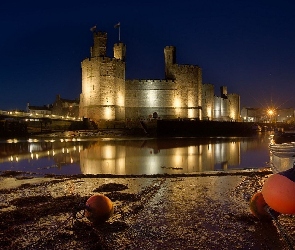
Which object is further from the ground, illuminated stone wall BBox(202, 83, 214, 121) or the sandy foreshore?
illuminated stone wall BBox(202, 83, 214, 121)

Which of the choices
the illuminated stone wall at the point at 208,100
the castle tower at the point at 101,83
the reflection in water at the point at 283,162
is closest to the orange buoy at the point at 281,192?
the reflection in water at the point at 283,162

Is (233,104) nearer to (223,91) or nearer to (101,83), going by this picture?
(223,91)

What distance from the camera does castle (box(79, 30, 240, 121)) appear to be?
131 feet

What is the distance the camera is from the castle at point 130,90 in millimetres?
40031

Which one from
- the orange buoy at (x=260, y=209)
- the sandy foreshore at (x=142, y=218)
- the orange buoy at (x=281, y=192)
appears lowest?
the sandy foreshore at (x=142, y=218)

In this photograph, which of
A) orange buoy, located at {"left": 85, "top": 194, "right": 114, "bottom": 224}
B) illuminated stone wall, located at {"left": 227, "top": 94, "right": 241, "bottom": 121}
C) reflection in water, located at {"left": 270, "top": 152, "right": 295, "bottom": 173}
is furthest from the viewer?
illuminated stone wall, located at {"left": 227, "top": 94, "right": 241, "bottom": 121}

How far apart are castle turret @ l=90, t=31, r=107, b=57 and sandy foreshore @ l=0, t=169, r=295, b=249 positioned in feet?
111

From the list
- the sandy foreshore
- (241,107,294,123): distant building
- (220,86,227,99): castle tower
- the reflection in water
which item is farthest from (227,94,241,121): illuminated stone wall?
the sandy foreshore

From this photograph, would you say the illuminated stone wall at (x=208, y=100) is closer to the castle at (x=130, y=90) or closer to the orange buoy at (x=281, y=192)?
the castle at (x=130, y=90)

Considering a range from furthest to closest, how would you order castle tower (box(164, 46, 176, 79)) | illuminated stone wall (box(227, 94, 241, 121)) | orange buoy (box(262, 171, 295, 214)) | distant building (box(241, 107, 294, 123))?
distant building (box(241, 107, 294, 123)) < illuminated stone wall (box(227, 94, 241, 121)) < castle tower (box(164, 46, 176, 79)) < orange buoy (box(262, 171, 295, 214))

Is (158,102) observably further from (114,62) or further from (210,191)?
(210,191)

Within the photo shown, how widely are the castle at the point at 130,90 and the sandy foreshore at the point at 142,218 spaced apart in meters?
32.5

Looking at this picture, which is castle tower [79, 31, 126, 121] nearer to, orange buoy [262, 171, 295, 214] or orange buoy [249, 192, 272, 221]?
orange buoy [249, 192, 272, 221]

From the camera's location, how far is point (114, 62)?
4050 centimetres
